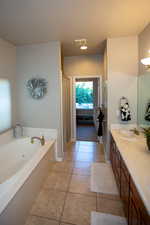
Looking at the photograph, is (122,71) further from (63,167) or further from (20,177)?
(20,177)

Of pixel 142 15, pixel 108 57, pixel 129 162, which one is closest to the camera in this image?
pixel 129 162

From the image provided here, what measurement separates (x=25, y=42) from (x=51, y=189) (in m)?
2.98

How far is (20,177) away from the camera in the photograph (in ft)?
5.45

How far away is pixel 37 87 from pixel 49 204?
227cm

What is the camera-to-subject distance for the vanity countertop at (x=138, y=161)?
1085 mm

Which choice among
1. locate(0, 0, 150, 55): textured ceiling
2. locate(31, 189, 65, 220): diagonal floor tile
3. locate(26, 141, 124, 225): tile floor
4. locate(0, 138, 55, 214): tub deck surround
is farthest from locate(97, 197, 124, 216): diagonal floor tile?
locate(0, 0, 150, 55): textured ceiling

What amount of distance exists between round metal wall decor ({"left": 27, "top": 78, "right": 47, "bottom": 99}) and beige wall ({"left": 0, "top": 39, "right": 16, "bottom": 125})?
0.38 metres

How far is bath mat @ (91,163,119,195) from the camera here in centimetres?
215

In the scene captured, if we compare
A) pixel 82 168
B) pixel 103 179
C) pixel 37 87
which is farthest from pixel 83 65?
pixel 103 179

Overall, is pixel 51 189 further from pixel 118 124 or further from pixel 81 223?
pixel 118 124

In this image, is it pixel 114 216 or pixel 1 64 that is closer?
pixel 114 216

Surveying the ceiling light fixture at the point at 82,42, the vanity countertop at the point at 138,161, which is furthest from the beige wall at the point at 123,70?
the vanity countertop at the point at 138,161

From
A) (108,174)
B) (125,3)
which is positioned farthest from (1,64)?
(108,174)

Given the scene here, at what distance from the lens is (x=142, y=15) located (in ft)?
6.38
